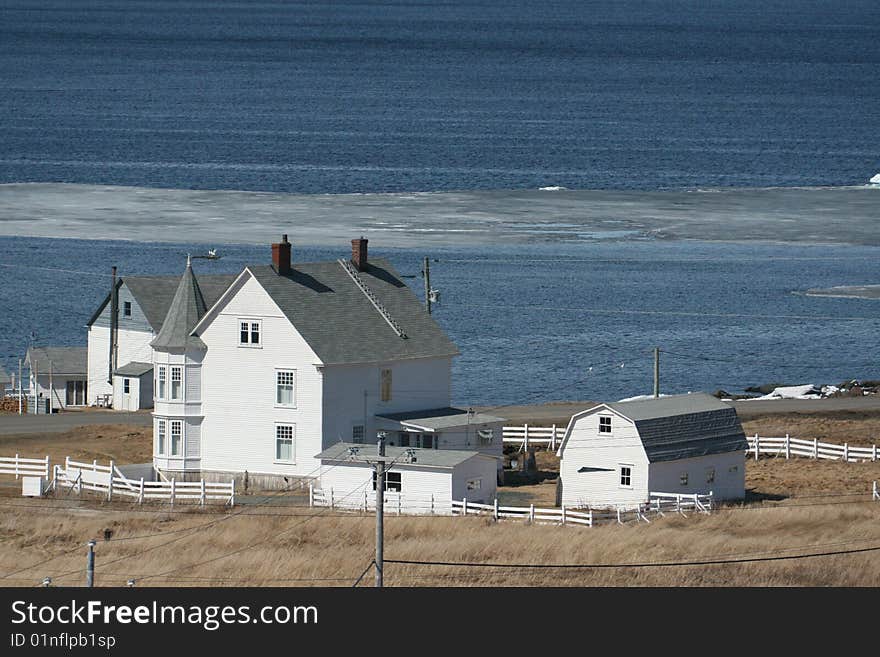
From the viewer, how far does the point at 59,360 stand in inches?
3324

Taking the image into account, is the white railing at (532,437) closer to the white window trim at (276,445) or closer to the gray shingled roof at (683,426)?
the gray shingled roof at (683,426)

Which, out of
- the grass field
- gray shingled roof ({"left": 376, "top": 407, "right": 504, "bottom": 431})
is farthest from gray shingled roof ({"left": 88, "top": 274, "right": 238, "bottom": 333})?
the grass field

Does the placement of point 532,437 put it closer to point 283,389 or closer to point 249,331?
point 283,389

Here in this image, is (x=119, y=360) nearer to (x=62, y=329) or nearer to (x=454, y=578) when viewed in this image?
(x=62, y=329)

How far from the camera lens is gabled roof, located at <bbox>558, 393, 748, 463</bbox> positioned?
2329 inches

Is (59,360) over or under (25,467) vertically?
over

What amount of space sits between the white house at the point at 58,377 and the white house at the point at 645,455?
96.6 feet

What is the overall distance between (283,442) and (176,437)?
3467 millimetres

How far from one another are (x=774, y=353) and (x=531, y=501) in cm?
3930

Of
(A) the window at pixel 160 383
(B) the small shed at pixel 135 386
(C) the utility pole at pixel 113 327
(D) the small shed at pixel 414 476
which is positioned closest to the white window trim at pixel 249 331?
(A) the window at pixel 160 383

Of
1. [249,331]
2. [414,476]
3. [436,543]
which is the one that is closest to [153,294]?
[249,331]

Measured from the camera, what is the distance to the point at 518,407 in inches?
3123

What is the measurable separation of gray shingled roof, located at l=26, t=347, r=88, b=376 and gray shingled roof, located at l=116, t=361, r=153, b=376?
11.8ft

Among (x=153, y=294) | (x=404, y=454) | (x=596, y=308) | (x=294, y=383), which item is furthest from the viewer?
(x=596, y=308)
